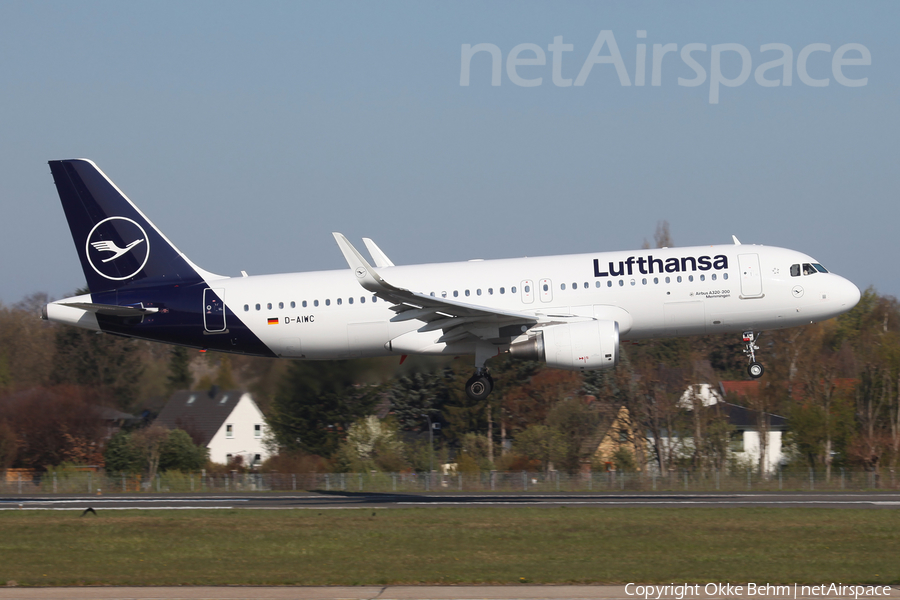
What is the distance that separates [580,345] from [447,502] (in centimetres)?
833

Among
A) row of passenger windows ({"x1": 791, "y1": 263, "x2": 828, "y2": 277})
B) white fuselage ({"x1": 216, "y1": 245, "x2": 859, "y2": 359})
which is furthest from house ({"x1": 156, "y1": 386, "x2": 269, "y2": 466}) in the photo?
row of passenger windows ({"x1": 791, "y1": 263, "x2": 828, "y2": 277})

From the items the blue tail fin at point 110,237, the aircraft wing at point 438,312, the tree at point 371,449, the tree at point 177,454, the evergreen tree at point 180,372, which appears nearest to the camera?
the aircraft wing at point 438,312

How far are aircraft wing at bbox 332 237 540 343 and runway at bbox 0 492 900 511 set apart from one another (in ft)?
19.1

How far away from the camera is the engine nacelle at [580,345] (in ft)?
97.6

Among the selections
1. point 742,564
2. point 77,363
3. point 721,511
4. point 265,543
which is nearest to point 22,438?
point 77,363

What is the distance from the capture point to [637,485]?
46875mm

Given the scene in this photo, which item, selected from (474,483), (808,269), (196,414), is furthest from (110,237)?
(196,414)

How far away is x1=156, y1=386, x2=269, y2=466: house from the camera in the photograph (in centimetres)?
6278

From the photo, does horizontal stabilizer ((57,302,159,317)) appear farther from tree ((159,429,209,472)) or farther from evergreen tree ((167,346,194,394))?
evergreen tree ((167,346,194,394))

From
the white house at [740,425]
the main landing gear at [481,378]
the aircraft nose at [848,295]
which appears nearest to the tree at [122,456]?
the white house at [740,425]

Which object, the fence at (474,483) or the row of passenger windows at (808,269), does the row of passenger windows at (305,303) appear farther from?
the fence at (474,483)

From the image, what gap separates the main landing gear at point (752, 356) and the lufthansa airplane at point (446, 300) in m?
0.05

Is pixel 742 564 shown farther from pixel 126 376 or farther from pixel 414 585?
pixel 126 376

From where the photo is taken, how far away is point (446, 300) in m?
30.7
